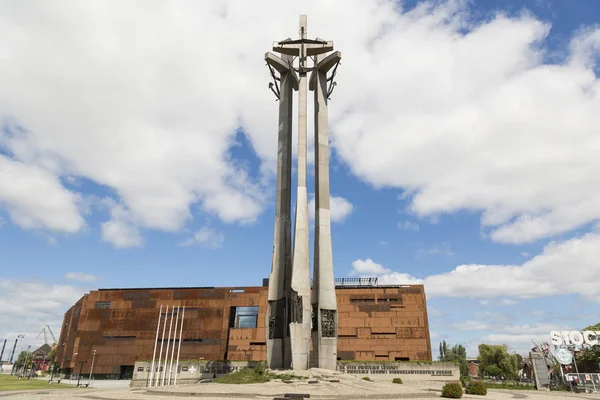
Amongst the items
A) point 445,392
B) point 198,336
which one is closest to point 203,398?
point 445,392

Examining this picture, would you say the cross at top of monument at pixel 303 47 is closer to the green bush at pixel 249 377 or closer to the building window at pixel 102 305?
the green bush at pixel 249 377

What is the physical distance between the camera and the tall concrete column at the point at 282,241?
33906 millimetres

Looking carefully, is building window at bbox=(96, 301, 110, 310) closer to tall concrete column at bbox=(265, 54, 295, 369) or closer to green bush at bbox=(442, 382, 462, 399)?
tall concrete column at bbox=(265, 54, 295, 369)

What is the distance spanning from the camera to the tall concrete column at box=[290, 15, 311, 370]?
30828 mm

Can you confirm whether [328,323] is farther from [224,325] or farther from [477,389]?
[224,325]

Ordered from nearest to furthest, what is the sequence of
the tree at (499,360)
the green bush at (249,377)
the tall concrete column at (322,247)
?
the green bush at (249,377) < the tall concrete column at (322,247) < the tree at (499,360)

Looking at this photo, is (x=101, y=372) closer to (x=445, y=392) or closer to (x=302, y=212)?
(x=302, y=212)

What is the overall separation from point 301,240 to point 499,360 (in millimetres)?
62054

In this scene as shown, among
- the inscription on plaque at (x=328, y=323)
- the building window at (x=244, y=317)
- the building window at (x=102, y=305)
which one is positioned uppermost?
the building window at (x=102, y=305)

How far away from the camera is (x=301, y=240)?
34.0 meters

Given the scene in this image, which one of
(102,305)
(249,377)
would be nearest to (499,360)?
(249,377)

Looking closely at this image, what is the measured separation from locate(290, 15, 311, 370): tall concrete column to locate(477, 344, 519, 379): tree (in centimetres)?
5887

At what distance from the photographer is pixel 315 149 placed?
39.7m

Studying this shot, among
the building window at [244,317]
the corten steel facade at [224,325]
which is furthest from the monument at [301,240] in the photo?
the building window at [244,317]
